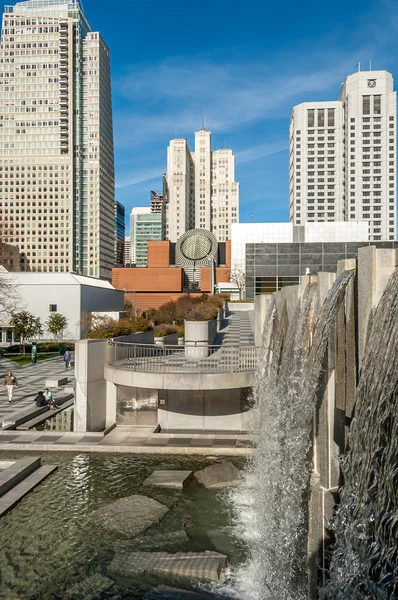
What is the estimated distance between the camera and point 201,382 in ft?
49.0

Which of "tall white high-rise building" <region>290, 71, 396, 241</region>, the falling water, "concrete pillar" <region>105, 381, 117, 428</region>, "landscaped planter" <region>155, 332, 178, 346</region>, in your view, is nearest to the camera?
the falling water

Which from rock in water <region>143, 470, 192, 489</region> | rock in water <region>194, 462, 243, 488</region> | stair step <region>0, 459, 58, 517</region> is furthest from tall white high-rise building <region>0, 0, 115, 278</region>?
rock in water <region>194, 462, 243, 488</region>

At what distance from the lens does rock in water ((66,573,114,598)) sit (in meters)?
7.38

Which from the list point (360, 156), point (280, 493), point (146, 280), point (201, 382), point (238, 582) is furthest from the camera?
point (360, 156)

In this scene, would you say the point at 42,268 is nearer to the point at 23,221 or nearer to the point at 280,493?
the point at 23,221

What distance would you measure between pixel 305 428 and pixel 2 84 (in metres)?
157

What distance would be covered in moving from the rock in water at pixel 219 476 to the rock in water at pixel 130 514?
5.89 feet

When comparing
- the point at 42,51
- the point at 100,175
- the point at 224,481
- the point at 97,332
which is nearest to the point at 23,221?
the point at 100,175

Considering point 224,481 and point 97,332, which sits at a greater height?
point 97,332

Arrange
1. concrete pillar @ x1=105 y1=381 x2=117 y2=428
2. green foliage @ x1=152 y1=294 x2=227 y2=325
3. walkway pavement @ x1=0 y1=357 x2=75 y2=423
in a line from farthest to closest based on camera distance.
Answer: green foliage @ x1=152 y1=294 x2=227 y2=325
walkway pavement @ x1=0 y1=357 x2=75 y2=423
concrete pillar @ x1=105 y1=381 x2=117 y2=428

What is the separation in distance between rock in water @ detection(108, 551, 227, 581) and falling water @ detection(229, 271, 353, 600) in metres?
0.47

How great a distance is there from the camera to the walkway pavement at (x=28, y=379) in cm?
2022

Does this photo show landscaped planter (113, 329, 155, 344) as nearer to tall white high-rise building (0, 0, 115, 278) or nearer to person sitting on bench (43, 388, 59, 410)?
person sitting on bench (43, 388, 59, 410)

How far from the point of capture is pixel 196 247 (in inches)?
4724
